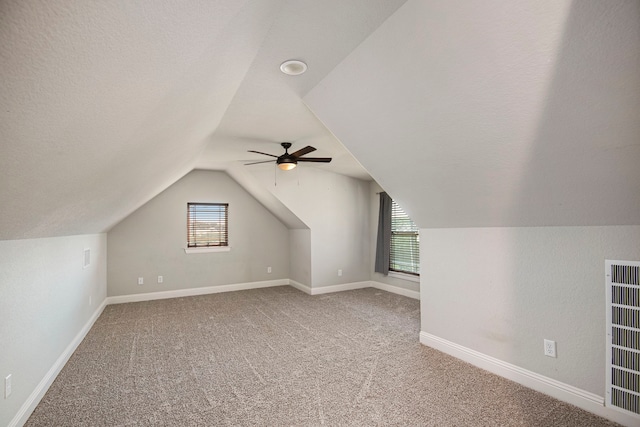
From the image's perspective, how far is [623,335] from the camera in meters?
1.94

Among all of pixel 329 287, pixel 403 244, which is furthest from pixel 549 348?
pixel 329 287

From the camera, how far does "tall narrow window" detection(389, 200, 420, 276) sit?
5.55 m

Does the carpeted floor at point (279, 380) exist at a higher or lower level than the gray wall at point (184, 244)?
lower

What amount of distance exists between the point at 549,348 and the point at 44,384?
3.85m

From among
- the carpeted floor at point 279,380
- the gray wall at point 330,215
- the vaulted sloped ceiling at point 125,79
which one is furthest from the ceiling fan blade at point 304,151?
the carpeted floor at point 279,380

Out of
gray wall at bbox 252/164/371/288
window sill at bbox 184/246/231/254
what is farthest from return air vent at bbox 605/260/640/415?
window sill at bbox 184/246/231/254

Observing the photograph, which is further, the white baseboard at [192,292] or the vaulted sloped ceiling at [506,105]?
the white baseboard at [192,292]

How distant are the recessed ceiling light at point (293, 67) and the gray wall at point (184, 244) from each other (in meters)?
4.32

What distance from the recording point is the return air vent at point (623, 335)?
1.89 m

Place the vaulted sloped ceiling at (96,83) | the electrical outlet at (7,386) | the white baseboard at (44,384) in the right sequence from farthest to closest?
the white baseboard at (44,384)
the electrical outlet at (7,386)
the vaulted sloped ceiling at (96,83)

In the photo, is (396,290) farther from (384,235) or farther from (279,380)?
(279,380)

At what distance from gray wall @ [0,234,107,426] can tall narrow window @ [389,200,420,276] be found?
4.65 metres

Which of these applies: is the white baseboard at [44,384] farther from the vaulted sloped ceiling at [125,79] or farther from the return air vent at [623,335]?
the return air vent at [623,335]

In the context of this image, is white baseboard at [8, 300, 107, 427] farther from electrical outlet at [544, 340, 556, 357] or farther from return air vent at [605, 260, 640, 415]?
return air vent at [605, 260, 640, 415]
